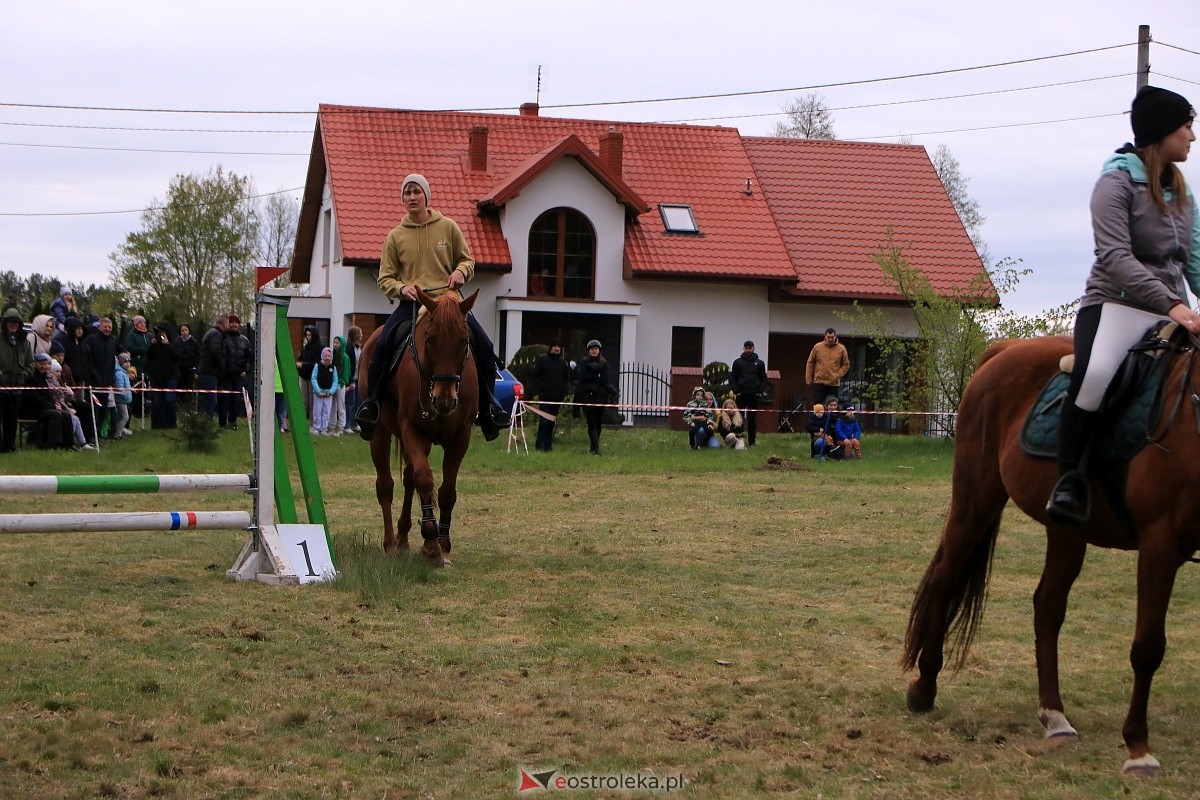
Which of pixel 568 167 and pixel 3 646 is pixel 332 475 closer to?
pixel 3 646

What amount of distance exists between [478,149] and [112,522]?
28.8 meters

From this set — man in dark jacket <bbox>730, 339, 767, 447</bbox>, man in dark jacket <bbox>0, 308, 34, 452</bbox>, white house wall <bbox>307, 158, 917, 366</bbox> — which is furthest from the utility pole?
man in dark jacket <bbox>0, 308, 34, 452</bbox>

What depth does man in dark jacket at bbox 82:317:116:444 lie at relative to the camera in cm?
2034

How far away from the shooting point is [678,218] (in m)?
36.5

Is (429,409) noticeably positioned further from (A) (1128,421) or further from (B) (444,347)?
(A) (1128,421)

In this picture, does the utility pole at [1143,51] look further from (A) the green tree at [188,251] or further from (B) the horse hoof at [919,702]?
(A) the green tree at [188,251]

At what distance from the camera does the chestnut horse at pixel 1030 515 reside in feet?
17.1

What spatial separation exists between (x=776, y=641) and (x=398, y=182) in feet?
96.2

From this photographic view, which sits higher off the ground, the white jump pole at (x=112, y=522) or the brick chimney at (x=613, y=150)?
the brick chimney at (x=613, y=150)

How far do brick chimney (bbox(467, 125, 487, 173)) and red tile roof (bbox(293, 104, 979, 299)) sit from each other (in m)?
0.16

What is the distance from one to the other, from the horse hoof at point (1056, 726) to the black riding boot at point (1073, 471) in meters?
0.82

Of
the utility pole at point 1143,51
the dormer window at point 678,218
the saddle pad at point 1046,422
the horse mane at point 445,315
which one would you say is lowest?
the saddle pad at point 1046,422

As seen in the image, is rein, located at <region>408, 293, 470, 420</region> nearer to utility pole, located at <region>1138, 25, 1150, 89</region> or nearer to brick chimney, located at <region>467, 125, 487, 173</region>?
utility pole, located at <region>1138, 25, 1150, 89</region>

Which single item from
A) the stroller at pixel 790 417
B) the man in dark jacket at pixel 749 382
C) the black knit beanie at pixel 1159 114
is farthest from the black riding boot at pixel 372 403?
the stroller at pixel 790 417
